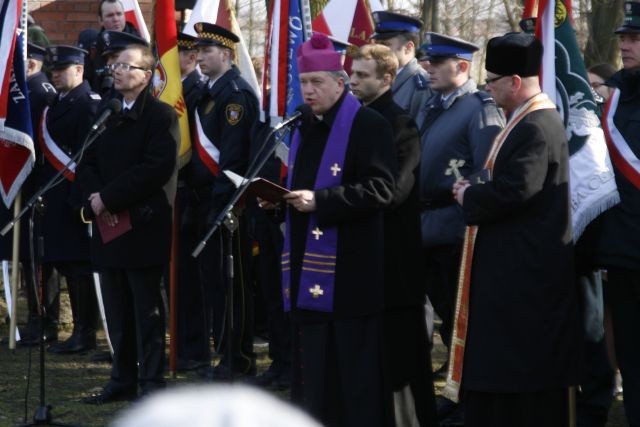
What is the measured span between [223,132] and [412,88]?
4.55ft

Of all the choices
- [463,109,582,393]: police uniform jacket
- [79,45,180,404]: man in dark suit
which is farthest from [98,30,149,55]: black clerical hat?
[463,109,582,393]: police uniform jacket

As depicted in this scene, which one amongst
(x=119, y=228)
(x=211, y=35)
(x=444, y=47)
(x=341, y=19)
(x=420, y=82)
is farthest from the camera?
(x=341, y=19)

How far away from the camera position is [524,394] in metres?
5.11

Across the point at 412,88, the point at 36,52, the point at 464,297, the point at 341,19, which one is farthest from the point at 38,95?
the point at 464,297

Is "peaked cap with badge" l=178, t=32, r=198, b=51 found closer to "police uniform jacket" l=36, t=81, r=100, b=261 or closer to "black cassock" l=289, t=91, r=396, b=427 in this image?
"police uniform jacket" l=36, t=81, r=100, b=261

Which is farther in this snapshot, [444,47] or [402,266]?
[444,47]

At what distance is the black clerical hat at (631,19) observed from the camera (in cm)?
540

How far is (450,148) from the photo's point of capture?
246 inches

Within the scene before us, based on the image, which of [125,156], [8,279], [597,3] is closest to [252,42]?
[597,3]

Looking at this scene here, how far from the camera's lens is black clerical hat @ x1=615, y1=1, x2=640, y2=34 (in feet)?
17.7

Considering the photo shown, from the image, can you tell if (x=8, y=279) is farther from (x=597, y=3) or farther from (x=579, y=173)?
(x=597, y=3)

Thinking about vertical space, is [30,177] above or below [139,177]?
below

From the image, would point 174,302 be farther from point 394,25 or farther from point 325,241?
point 325,241

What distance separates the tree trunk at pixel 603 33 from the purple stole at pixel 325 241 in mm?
13756
